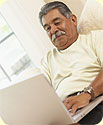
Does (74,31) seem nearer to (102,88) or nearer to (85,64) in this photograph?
(85,64)

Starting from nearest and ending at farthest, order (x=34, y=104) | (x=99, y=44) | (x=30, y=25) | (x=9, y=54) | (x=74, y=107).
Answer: (x=34, y=104)
(x=74, y=107)
(x=99, y=44)
(x=30, y=25)
(x=9, y=54)

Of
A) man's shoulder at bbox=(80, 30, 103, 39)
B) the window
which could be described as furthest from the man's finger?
the window

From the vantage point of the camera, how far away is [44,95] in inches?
27.3

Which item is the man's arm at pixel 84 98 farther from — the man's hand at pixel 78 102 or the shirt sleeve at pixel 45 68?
the shirt sleeve at pixel 45 68

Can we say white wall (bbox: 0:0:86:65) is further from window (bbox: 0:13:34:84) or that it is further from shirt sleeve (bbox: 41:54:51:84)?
window (bbox: 0:13:34:84)

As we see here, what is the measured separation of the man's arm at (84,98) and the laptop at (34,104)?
0.28 feet

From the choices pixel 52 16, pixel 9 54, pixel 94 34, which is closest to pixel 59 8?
pixel 52 16

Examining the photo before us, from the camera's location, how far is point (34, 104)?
2.40 feet

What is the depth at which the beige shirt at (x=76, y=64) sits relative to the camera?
1067 millimetres

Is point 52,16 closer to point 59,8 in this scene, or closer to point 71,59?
point 59,8

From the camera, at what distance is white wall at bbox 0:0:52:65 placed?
4.66 feet

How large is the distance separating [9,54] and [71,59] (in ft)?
2.77

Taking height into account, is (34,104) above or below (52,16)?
below

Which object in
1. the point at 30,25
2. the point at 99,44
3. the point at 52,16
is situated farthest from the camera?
the point at 30,25
